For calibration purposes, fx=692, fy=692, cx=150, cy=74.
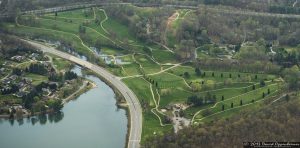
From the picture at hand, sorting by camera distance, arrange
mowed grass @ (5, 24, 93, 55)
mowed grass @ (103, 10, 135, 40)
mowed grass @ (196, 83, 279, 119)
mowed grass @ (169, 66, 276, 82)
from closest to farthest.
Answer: mowed grass @ (196, 83, 279, 119) < mowed grass @ (169, 66, 276, 82) < mowed grass @ (5, 24, 93, 55) < mowed grass @ (103, 10, 135, 40)

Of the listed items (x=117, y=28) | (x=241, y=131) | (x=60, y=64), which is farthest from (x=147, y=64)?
(x=241, y=131)

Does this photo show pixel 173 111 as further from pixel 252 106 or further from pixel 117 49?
pixel 117 49

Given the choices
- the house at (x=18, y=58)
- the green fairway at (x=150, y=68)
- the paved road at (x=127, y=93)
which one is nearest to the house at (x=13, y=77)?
the green fairway at (x=150, y=68)

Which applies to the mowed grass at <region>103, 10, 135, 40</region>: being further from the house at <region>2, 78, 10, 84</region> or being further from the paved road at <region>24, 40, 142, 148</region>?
the house at <region>2, 78, 10, 84</region>

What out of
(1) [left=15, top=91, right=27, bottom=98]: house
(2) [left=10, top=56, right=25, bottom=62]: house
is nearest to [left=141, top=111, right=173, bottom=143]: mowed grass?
(1) [left=15, top=91, right=27, bottom=98]: house

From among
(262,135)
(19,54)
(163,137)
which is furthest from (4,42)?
(262,135)
